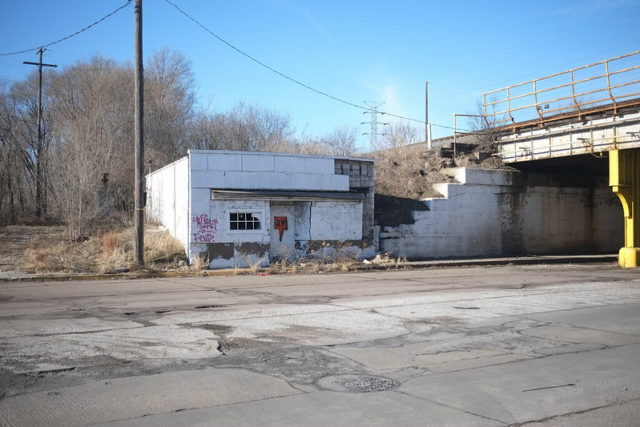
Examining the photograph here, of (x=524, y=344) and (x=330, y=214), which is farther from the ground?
(x=330, y=214)

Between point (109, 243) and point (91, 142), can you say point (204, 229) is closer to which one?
point (109, 243)

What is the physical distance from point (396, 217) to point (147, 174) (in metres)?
15.6

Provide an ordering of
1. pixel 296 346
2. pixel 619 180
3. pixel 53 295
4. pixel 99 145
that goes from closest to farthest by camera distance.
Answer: pixel 296 346 → pixel 53 295 → pixel 619 180 → pixel 99 145

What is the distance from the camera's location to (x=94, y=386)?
19.4ft

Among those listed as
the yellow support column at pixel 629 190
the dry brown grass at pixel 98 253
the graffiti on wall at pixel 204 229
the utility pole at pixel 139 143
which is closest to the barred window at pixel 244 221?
the graffiti on wall at pixel 204 229

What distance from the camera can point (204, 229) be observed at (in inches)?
803

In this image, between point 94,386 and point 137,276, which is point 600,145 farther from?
point 94,386

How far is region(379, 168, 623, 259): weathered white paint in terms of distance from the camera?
25.1m

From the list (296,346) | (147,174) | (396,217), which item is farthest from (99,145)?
(296,346)

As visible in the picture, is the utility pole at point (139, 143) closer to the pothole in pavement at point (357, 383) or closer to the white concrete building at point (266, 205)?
the white concrete building at point (266, 205)

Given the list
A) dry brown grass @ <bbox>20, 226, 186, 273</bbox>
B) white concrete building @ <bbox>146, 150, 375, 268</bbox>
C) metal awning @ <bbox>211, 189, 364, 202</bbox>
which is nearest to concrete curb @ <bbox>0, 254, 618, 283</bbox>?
dry brown grass @ <bbox>20, 226, 186, 273</bbox>

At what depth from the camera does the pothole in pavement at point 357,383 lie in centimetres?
599

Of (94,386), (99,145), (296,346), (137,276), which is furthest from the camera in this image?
(99,145)

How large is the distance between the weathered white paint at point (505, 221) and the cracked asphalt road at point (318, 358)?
11333mm
